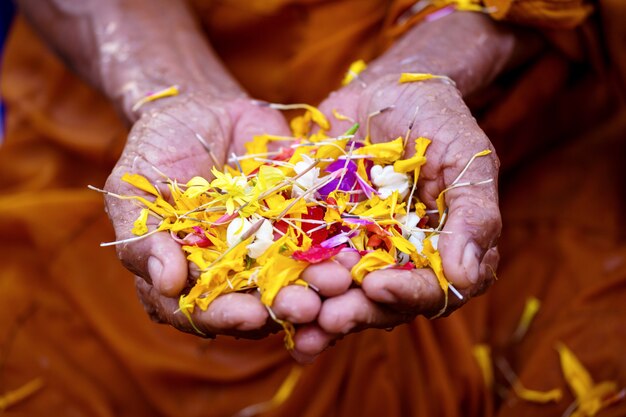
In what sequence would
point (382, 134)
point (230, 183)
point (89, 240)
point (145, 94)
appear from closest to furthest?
point (230, 183) → point (382, 134) → point (145, 94) → point (89, 240)

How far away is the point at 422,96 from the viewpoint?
1140mm

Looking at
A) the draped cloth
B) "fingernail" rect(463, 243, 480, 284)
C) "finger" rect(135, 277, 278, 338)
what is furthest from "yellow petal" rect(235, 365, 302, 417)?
"fingernail" rect(463, 243, 480, 284)

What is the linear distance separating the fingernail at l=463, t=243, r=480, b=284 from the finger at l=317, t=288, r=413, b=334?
11 cm

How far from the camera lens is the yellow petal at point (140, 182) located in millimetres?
1043

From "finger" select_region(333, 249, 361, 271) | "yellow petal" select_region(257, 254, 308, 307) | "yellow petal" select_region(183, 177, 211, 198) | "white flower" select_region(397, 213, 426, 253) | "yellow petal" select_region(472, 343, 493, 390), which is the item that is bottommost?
"yellow petal" select_region(472, 343, 493, 390)

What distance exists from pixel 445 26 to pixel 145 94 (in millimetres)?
608

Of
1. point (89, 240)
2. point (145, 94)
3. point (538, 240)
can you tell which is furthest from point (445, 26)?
point (89, 240)

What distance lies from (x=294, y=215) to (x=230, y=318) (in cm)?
23

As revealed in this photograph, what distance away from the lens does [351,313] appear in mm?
890

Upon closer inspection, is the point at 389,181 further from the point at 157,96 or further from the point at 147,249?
the point at 157,96

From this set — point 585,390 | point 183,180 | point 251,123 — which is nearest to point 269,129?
point 251,123

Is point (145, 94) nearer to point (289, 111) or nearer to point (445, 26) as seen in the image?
point (289, 111)

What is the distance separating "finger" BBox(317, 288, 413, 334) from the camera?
0.88 m

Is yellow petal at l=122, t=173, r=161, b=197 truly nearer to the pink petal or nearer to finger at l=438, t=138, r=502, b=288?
the pink petal
